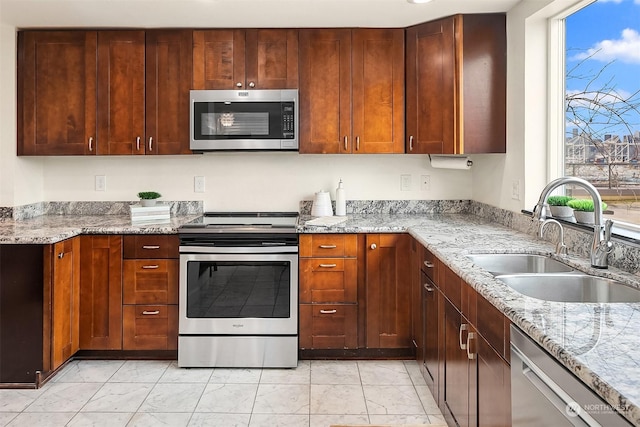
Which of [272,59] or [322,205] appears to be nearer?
[272,59]

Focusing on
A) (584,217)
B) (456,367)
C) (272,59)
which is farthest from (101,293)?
(584,217)

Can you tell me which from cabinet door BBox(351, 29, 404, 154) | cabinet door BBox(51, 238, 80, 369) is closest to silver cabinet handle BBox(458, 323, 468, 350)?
cabinet door BBox(351, 29, 404, 154)

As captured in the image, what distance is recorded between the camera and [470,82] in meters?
3.25

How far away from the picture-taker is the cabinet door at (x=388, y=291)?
3217 millimetres

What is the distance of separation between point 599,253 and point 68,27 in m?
3.37

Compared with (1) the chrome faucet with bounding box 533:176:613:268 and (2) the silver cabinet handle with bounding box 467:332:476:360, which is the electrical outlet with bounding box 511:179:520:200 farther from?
(2) the silver cabinet handle with bounding box 467:332:476:360

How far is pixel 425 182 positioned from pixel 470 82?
34.1 inches

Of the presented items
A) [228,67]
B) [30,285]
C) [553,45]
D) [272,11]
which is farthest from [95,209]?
[553,45]

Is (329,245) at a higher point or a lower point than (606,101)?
lower

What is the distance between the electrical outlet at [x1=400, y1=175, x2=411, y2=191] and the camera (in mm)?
3871

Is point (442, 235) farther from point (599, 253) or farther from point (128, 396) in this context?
point (128, 396)

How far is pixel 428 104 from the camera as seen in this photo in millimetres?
3385

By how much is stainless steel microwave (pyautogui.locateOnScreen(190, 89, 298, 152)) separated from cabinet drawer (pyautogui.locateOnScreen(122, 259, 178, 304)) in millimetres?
823

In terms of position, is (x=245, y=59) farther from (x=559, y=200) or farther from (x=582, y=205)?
(x=582, y=205)
